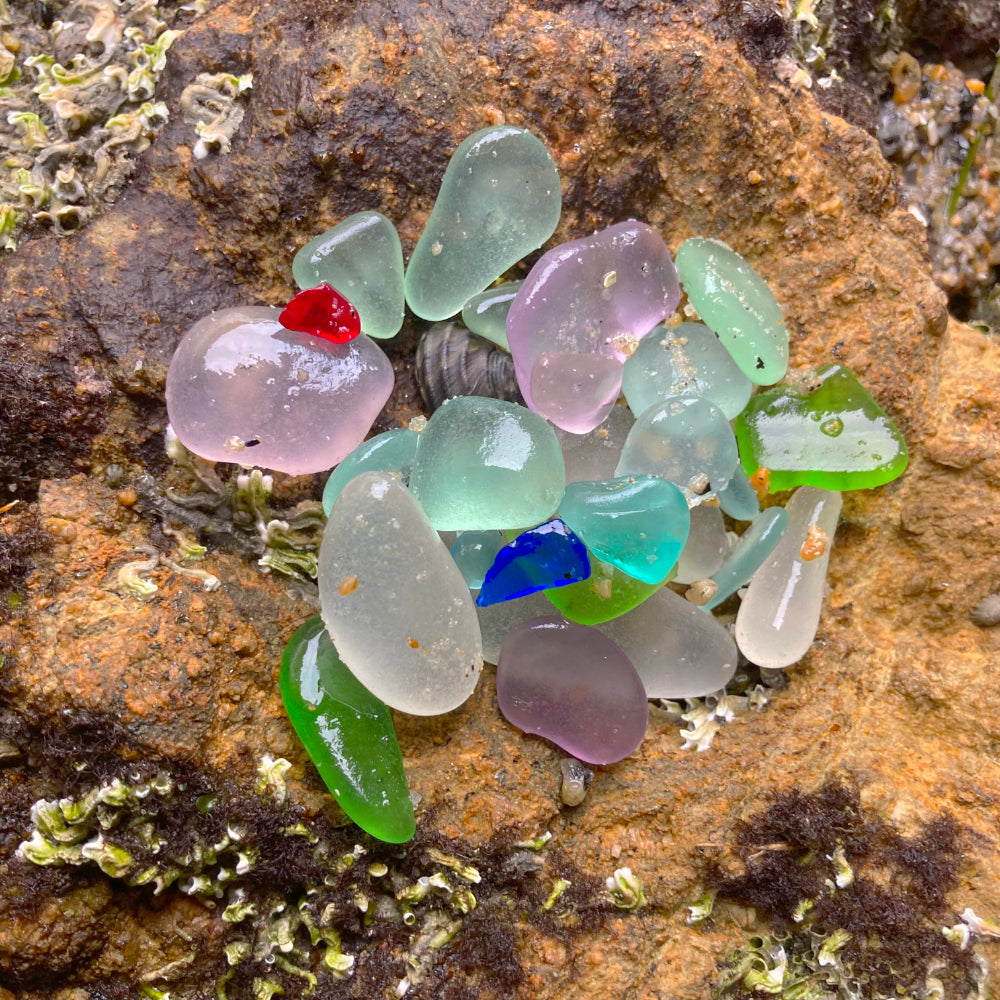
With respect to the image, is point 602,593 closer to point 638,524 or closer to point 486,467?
point 638,524

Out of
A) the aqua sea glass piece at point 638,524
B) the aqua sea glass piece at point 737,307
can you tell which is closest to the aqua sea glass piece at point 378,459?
the aqua sea glass piece at point 638,524

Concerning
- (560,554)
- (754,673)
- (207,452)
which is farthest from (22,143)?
(754,673)

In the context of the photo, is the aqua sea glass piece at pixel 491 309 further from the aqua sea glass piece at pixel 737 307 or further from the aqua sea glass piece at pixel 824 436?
the aqua sea glass piece at pixel 824 436

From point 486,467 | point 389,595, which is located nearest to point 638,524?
point 486,467

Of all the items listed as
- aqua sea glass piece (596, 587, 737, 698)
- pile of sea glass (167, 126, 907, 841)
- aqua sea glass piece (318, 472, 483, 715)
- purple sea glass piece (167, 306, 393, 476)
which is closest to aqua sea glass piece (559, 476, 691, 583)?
pile of sea glass (167, 126, 907, 841)

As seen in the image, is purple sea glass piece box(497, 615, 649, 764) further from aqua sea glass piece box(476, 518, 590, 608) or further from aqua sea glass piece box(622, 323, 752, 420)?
aqua sea glass piece box(622, 323, 752, 420)
